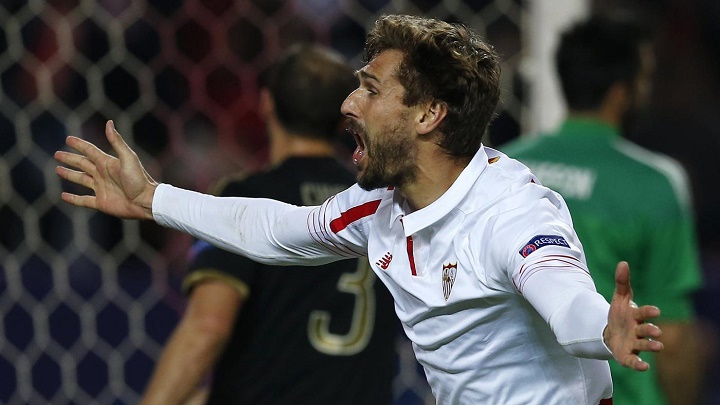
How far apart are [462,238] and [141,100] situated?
220cm

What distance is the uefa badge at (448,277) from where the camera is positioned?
1.81 m

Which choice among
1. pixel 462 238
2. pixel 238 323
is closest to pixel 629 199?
pixel 238 323

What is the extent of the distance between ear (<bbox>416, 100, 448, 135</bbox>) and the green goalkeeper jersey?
3.29 feet

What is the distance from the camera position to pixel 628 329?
4.81ft

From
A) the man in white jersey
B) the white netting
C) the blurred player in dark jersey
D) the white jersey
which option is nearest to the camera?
the white jersey

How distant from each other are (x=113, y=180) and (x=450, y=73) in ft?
1.97

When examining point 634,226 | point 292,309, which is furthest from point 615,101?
point 292,309

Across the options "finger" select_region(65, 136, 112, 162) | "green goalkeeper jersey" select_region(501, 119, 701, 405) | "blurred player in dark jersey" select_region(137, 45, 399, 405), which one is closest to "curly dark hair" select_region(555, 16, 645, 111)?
"green goalkeeper jersey" select_region(501, 119, 701, 405)

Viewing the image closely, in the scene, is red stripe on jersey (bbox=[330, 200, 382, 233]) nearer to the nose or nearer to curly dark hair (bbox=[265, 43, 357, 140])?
the nose

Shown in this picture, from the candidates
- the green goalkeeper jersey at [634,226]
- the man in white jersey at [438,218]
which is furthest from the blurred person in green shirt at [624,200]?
the man in white jersey at [438,218]

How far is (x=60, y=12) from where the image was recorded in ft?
12.5

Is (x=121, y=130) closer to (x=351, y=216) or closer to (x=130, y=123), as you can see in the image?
(x=130, y=123)

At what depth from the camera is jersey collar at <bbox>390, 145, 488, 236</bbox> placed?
1850mm

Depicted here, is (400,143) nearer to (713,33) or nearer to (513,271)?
(513,271)
